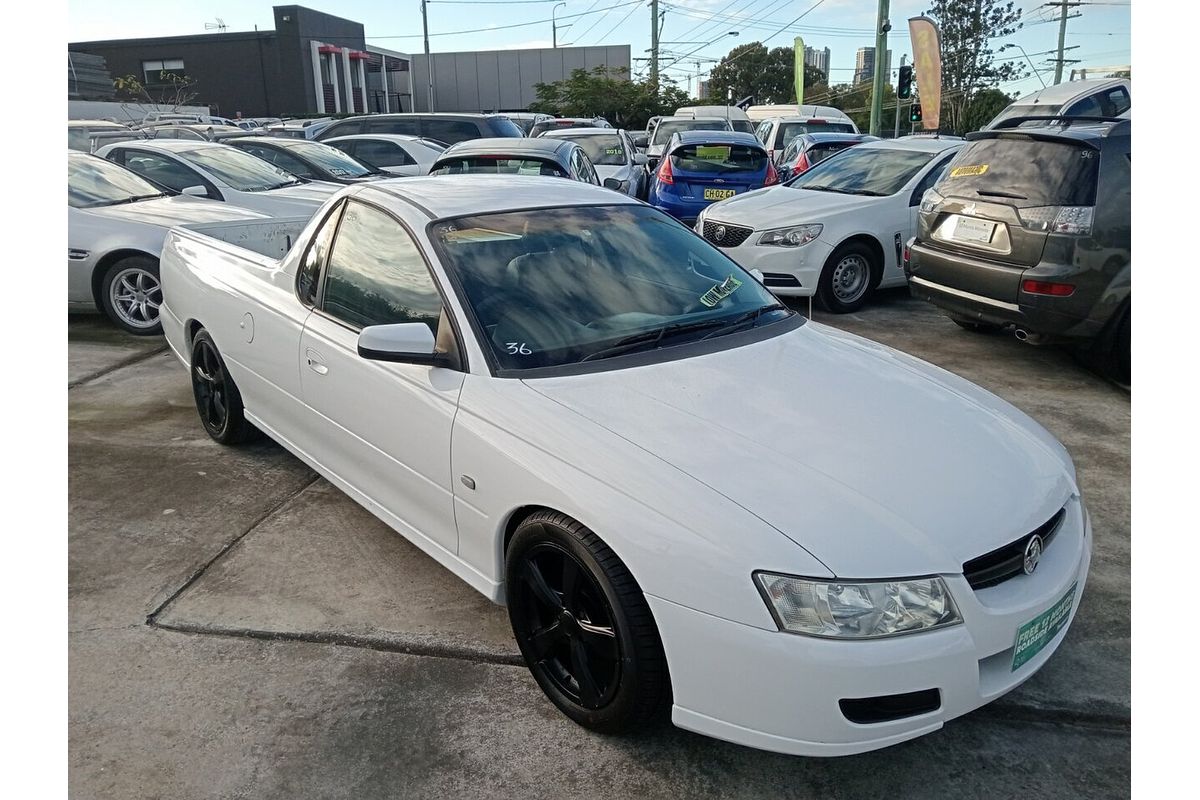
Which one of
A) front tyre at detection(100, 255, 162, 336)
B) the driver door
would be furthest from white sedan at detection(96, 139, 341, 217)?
the driver door

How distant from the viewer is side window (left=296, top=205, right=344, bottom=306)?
3926 millimetres

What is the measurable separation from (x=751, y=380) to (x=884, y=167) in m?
6.98

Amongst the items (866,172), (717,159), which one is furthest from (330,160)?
(866,172)

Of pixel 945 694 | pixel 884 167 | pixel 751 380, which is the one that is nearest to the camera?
pixel 945 694

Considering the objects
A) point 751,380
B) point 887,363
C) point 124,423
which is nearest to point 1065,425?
point 887,363

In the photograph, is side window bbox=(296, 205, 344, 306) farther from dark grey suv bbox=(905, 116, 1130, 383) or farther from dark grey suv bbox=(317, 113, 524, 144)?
dark grey suv bbox=(317, 113, 524, 144)

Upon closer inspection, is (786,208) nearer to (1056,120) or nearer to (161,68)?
(1056,120)

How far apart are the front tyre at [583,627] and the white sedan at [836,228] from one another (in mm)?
5841

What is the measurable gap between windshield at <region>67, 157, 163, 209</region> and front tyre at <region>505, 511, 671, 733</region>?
7095 millimetres

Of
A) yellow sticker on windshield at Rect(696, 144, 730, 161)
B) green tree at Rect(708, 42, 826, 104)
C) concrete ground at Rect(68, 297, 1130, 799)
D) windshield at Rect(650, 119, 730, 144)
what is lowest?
concrete ground at Rect(68, 297, 1130, 799)

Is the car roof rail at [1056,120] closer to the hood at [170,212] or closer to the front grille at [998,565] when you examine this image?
the front grille at [998,565]

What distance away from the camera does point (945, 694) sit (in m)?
2.26

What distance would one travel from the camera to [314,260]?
398 cm

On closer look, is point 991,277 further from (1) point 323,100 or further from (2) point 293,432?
(1) point 323,100
